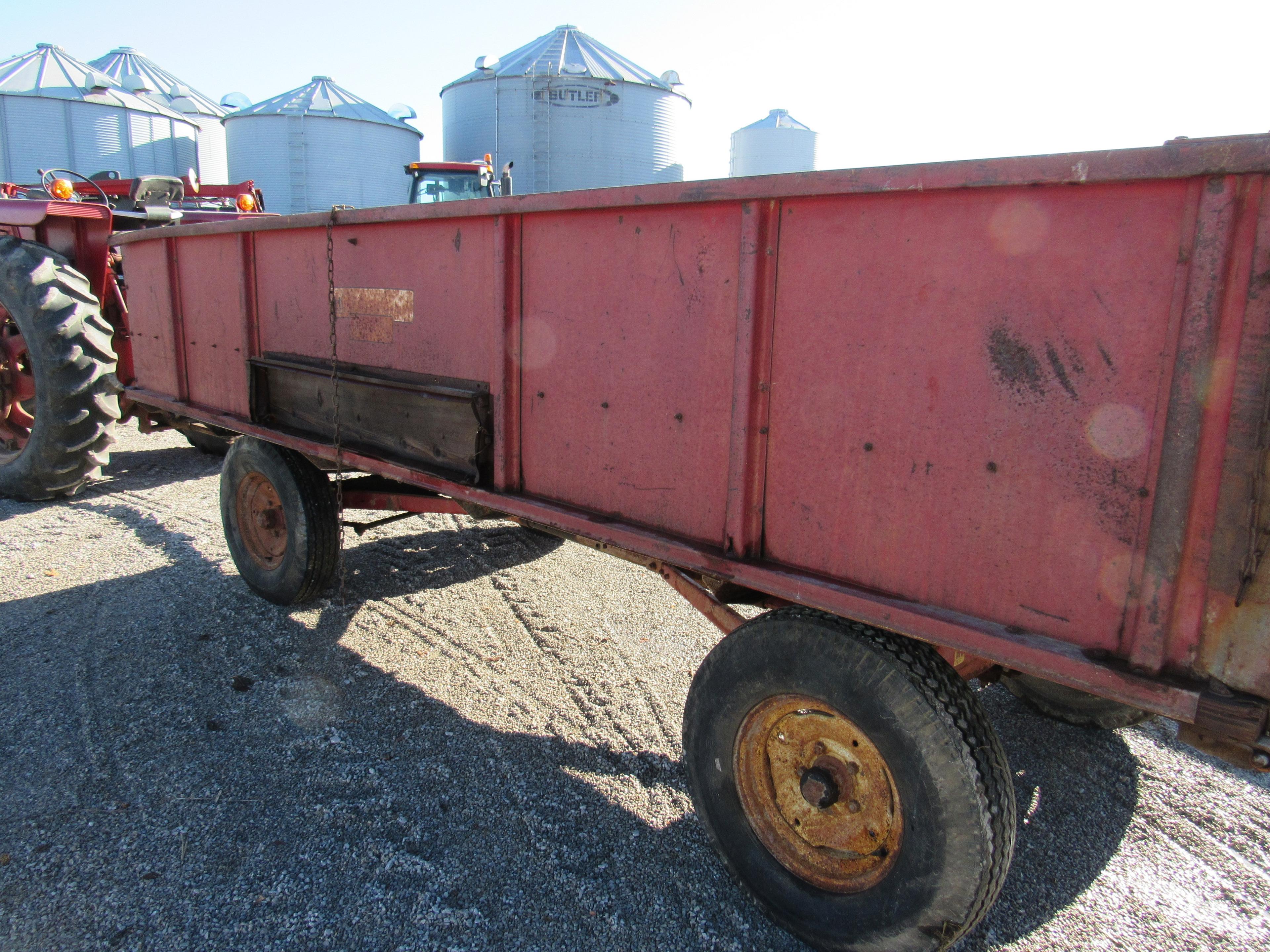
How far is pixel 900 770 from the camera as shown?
2.04m

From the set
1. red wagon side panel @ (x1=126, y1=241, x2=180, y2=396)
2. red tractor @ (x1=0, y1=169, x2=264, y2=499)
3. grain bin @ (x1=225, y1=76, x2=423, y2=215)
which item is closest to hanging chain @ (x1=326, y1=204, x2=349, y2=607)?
red wagon side panel @ (x1=126, y1=241, x2=180, y2=396)

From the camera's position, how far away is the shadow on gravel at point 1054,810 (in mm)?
2424

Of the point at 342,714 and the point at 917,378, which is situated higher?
the point at 917,378

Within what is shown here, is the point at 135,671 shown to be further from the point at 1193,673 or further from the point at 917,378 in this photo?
the point at 1193,673

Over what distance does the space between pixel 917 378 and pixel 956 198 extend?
414 millimetres

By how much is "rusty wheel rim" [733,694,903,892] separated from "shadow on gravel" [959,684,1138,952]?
44cm

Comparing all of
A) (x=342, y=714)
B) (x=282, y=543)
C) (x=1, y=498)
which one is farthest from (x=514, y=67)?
(x=342, y=714)

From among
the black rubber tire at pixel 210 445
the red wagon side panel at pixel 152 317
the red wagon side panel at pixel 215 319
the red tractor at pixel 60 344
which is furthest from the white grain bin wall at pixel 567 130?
the red wagon side panel at pixel 215 319

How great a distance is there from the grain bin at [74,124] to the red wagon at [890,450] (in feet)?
79.1

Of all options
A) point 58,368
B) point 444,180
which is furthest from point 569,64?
point 58,368

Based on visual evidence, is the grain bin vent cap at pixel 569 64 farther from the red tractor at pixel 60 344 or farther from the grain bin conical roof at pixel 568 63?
the red tractor at pixel 60 344

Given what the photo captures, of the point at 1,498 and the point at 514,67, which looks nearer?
the point at 1,498

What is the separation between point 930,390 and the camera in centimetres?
195

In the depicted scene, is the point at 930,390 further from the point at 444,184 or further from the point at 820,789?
the point at 444,184
